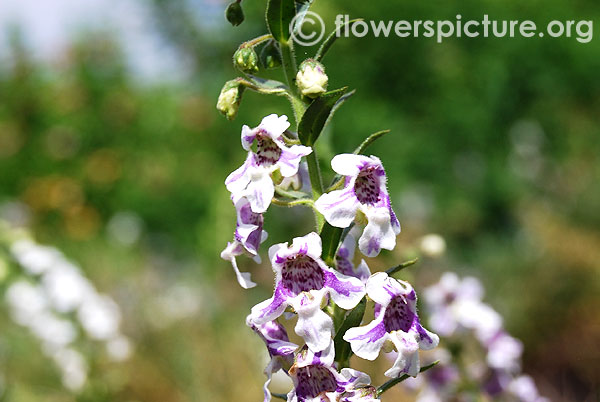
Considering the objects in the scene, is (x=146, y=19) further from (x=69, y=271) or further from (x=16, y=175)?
(x=69, y=271)

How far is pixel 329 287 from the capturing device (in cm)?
76

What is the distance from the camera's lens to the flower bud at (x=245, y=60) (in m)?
0.89

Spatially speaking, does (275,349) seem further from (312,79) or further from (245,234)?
(312,79)

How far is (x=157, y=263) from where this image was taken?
8.66 meters

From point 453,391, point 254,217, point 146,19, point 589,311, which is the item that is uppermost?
point 146,19

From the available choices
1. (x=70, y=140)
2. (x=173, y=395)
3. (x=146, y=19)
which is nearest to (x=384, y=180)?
(x=173, y=395)

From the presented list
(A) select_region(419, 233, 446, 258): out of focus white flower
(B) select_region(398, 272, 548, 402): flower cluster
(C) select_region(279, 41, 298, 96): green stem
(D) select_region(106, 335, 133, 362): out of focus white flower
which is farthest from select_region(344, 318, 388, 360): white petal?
(D) select_region(106, 335, 133, 362): out of focus white flower

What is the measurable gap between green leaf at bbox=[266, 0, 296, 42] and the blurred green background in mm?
2133

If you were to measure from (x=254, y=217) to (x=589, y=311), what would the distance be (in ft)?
13.4

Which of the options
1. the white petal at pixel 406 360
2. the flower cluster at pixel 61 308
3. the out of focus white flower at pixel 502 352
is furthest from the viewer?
the flower cluster at pixel 61 308

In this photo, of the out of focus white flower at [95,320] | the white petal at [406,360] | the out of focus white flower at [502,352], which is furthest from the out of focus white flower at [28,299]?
the white petal at [406,360]

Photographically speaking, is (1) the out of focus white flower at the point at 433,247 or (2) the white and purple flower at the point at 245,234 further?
(1) the out of focus white flower at the point at 433,247

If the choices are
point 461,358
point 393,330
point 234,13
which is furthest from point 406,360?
point 461,358

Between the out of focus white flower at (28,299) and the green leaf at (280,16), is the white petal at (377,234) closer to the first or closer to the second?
the green leaf at (280,16)
